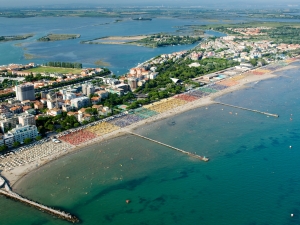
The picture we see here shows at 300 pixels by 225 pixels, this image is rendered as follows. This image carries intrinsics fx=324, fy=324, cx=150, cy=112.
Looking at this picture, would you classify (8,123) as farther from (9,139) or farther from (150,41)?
(150,41)

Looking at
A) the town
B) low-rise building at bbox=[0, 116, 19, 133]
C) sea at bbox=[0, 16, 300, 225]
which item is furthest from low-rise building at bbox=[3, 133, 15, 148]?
sea at bbox=[0, 16, 300, 225]

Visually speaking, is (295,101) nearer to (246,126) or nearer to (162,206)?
(246,126)

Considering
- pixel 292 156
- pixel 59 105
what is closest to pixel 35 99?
pixel 59 105

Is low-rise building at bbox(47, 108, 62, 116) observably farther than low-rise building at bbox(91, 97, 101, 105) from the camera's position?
No

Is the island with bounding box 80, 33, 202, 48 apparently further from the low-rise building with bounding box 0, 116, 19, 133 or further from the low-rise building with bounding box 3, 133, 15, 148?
the low-rise building with bounding box 3, 133, 15, 148

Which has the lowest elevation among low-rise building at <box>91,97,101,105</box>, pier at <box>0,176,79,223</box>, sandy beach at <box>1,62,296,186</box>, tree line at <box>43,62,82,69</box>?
pier at <box>0,176,79,223</box>

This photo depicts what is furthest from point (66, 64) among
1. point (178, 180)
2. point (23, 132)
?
point (178, 180)
